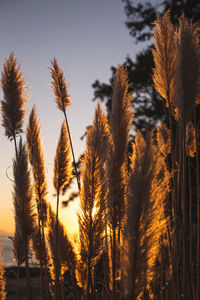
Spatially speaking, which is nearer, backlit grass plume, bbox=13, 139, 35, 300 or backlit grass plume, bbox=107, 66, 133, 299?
backlit grass plume, bbox=107, 66, 133, 299

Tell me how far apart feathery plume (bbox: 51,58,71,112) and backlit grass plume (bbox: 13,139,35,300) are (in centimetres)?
59

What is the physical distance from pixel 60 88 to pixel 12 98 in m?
0.47

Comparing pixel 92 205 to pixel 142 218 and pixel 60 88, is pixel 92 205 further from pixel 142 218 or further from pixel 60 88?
pixel 60 88

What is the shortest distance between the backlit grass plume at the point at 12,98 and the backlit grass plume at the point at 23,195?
260mm

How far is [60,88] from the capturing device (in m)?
2.88

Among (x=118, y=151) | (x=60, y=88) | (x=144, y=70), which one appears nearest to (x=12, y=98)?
(x=60, y=88)

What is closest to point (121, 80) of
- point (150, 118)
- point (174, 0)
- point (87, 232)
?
point (87, 232)

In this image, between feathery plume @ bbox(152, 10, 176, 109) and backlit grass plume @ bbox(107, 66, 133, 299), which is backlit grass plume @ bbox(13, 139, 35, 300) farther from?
feathery plume @ bbox(152, 10, 176, 109)

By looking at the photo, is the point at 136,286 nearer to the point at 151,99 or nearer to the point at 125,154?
the point at 125,154

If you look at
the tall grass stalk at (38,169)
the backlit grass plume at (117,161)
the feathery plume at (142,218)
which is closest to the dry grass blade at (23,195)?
the tall grass stalk at (38,169)

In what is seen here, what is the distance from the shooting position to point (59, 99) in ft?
9.40

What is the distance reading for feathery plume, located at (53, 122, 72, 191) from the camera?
2820 millimetres

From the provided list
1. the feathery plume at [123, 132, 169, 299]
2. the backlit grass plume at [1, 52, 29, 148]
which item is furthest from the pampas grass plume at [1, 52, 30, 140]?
the feathery plume at [123, 132, 169, 299]

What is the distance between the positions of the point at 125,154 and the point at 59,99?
4.08 feet
